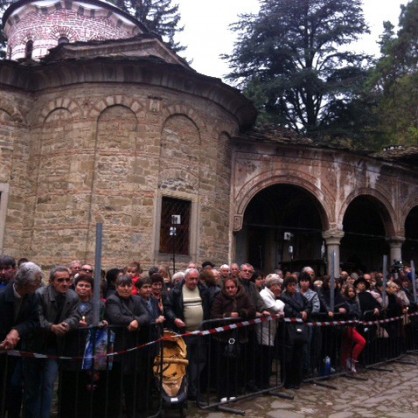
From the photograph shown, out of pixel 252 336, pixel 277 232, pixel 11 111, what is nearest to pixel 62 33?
pixel 11 111

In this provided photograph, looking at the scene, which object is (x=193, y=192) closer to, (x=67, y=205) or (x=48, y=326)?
(x=67, y=205)

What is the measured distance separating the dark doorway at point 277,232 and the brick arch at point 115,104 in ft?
20.5

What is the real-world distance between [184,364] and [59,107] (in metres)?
9.17

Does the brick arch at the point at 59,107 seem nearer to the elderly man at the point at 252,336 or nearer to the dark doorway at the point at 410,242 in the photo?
the elderly man at the point at 252,336

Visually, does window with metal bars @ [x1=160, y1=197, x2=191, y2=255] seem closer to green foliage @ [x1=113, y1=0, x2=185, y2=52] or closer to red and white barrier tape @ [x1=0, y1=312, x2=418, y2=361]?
red and white barrier tape @ [x1=0, y1=312, x2=418, y2=361]

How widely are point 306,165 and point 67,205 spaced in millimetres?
7197

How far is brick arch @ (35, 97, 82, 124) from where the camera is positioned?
12.5 metres

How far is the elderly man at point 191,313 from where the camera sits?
578 cm

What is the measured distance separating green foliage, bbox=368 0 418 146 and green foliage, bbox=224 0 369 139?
141 centimetres

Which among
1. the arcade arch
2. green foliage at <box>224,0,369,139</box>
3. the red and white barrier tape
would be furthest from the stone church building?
green foliage at <box>224,0,369,139</box>

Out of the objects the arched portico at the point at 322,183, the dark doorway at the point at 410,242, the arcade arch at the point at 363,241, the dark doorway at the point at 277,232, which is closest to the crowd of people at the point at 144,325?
the arched portico at the point at 322,183

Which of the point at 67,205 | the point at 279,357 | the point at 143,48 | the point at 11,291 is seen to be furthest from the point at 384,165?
the point at 11,291

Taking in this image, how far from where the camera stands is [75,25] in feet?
58.2

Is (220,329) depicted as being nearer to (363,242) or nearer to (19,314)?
(19,314)
